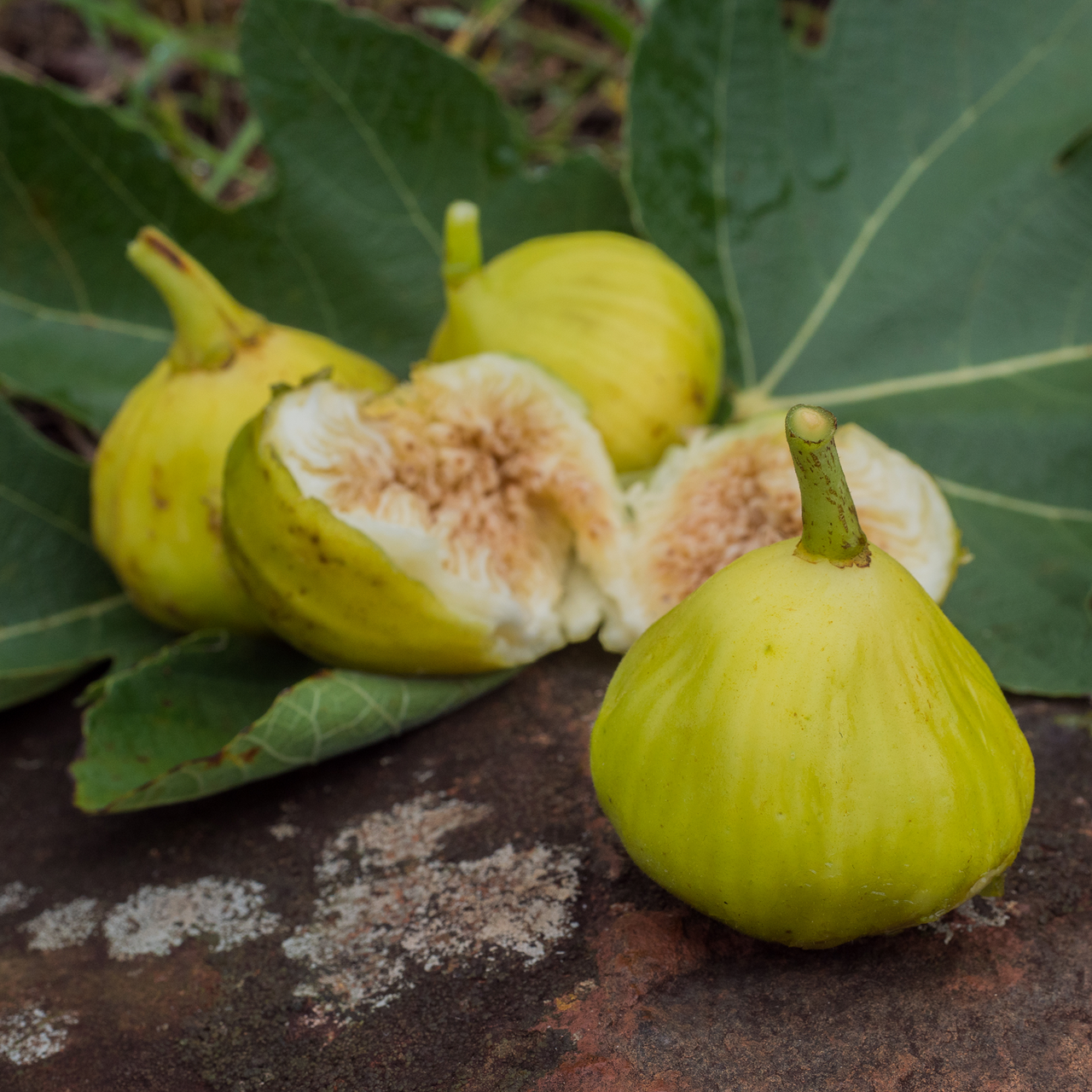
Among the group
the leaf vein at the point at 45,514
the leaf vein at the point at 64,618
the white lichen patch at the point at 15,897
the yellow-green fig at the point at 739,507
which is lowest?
the white lichen patch at the point at 15,897

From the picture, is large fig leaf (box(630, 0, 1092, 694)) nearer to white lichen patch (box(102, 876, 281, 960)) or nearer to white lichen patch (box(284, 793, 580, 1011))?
white lichen patch (box(284, 793, 580, 1011))

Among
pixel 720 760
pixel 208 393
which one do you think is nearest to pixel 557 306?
pixel 208 393

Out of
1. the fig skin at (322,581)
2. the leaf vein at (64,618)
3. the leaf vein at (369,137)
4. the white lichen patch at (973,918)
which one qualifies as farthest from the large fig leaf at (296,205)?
the white lichen patch at (973,918)

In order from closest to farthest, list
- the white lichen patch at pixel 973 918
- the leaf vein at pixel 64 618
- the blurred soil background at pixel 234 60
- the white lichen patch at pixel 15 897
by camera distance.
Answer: the white lichen patch at pixel 973 918 < the white lichen patch at pixel 15 897 < the leaf vein at pixel 64 618 < the blurred soil background at pixel 234 60

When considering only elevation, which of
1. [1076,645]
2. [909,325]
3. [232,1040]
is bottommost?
[232,1040]

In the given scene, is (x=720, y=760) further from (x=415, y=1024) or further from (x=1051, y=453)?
(x=1051, y=453)

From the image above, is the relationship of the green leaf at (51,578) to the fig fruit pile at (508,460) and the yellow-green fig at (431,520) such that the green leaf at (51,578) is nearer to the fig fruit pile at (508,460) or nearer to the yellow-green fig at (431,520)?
the fig fruit pile at (508,460)

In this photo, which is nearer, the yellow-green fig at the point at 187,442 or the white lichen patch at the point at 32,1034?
the white lichen patch at the point at 32,1034
